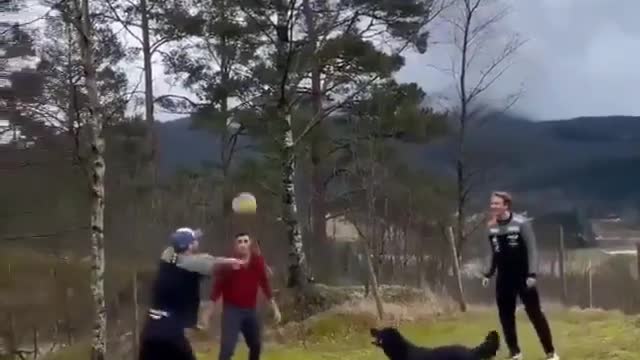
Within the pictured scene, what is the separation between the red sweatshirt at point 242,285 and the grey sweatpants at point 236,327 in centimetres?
8

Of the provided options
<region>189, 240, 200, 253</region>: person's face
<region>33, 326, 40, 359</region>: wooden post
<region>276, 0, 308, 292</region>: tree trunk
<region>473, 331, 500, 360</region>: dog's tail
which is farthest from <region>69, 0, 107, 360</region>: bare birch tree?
<region>473, 331, 500, 360</region>: dog's tail

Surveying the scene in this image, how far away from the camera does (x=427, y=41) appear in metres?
27.2

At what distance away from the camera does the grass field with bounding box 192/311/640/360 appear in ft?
41.7

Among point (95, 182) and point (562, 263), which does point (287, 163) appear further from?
point (562, 263)

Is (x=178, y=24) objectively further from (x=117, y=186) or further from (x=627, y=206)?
(x=627, y=206)

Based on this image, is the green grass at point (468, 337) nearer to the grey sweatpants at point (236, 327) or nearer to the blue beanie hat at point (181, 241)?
the grey sweatpants at point (236, 327)

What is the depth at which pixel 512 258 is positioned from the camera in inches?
413

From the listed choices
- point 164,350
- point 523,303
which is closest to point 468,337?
point 523,303

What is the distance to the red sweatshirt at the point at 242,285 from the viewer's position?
10508 mm

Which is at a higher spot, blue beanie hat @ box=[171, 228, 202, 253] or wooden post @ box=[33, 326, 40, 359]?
blue beanie hat @ box=[171, 228, 202, 253]

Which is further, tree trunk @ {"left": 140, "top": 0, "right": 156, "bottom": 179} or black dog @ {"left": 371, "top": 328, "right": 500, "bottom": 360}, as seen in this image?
tree trunk @ {"left": 140, "top": 0, "right": 156, "bottom": 179}

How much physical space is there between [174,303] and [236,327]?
224cm

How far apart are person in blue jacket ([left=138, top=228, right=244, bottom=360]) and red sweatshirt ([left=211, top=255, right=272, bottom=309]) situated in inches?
74.7

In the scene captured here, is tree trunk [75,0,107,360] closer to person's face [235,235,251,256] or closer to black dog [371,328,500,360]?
person's face [235,235,251,256]
